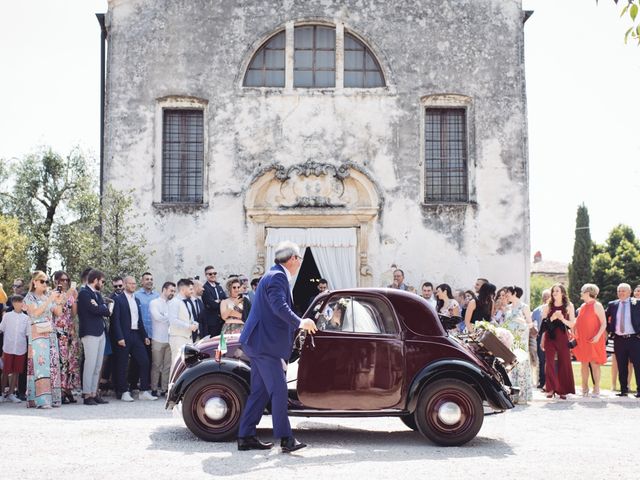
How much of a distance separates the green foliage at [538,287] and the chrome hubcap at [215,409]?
194 feet

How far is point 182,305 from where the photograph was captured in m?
14.6

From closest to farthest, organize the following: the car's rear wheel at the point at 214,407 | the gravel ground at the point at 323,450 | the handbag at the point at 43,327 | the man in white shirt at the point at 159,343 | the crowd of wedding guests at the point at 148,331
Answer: the gravel ground at the point at 323,450, the car's rear wheel at the point at 214,407, the handbag at the point at 43,327, the crowd of wedding guests at the point at 148,331, the man in white shirt at the point at 159,343

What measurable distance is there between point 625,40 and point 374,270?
1539cm

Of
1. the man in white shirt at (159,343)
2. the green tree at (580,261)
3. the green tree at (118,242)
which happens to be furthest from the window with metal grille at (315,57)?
the green tree at (580,261)

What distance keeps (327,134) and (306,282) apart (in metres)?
3.46

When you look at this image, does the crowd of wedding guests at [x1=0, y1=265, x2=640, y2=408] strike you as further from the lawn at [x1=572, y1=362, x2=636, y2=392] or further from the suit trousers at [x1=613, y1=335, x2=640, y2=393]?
the lawn at [x1=572, y1=362, x2=636, y2=392]

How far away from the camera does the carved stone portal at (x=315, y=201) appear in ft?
66.5

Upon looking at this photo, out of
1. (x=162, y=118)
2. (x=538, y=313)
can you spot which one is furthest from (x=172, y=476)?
(x=162, y=118)

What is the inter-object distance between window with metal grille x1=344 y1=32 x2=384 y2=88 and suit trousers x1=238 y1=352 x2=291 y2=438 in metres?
13.1

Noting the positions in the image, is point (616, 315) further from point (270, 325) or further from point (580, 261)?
point (580, 261)

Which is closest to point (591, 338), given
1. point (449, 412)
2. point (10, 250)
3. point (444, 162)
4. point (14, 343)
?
point (449, 412)

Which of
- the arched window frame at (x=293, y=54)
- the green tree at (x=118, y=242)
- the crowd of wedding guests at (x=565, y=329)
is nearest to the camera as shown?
the crowd of wedding guests at (x=565, y=329)

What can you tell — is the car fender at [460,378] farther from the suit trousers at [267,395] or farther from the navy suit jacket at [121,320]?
the navy suit jacket at [121,320]

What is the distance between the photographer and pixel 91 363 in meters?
13.6
